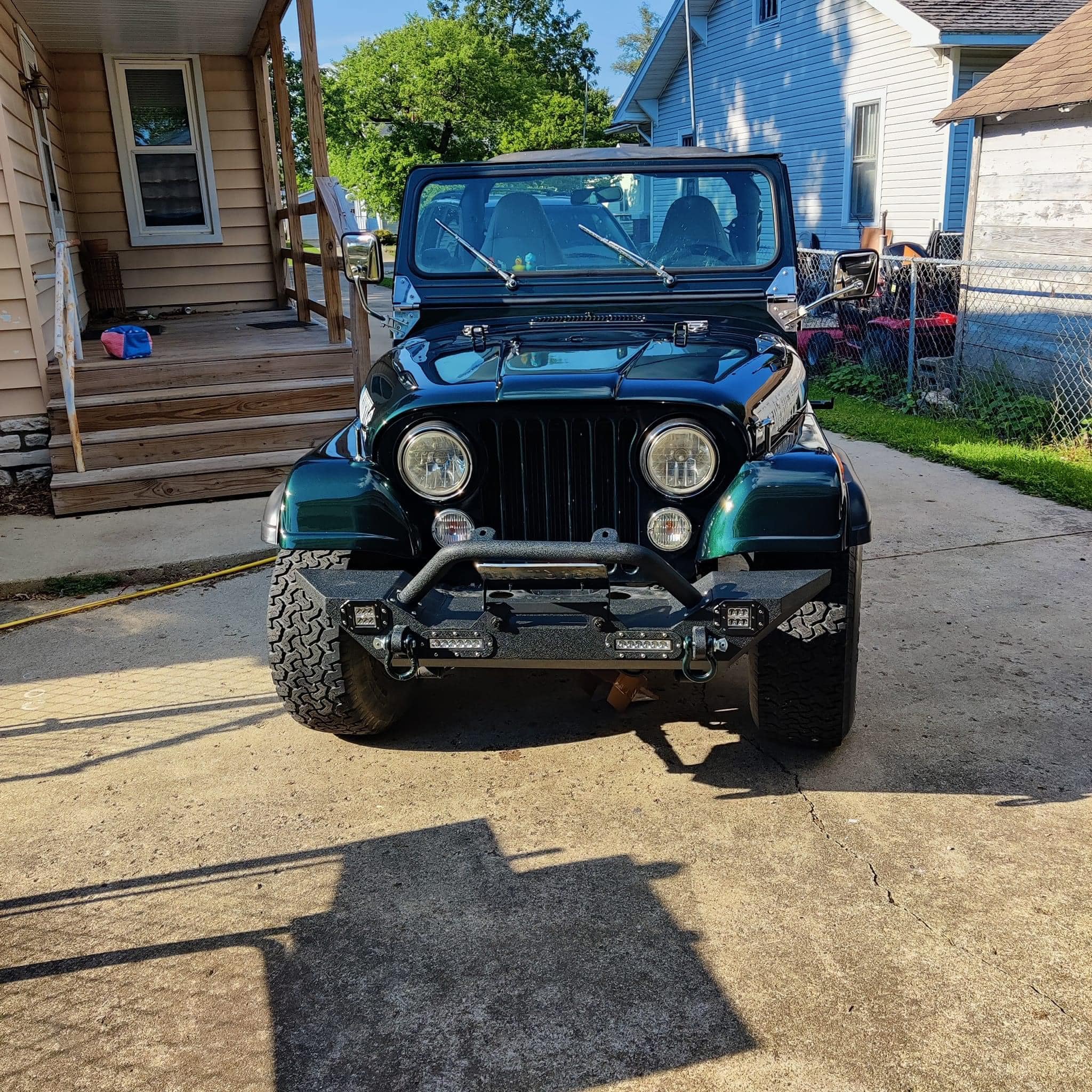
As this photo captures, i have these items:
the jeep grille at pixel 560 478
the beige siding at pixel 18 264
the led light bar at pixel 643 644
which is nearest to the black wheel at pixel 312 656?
the jeep grille at pixel 560 478

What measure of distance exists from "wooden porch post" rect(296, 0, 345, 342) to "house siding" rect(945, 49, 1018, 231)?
8315 millimetres

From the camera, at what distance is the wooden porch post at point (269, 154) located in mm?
9984

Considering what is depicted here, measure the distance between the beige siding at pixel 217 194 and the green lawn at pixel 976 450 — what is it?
Answer: 6.00 metres

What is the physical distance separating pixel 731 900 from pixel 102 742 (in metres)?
2.24

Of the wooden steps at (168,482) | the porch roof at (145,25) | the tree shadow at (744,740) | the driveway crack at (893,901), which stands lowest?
the tree shadow at (744,740)

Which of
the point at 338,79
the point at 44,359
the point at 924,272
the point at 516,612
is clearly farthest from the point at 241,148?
the point at 338,79

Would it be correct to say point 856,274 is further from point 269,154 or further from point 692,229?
point 269,154

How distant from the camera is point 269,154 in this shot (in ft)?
33.5

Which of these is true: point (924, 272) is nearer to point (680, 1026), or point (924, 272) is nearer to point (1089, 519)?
point (1089, 519)

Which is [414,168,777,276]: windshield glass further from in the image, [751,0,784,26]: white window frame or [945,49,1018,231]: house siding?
[751,0,784,26]: white window frame

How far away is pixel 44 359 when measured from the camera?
6715 mm

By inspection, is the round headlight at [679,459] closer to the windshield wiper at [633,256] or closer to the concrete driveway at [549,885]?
the concrete driveway at [549,885]

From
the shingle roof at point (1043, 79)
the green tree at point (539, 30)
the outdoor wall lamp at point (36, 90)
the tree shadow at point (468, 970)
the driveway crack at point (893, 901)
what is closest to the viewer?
the tree shadow at point (468, 970)

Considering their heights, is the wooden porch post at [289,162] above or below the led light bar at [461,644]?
above
